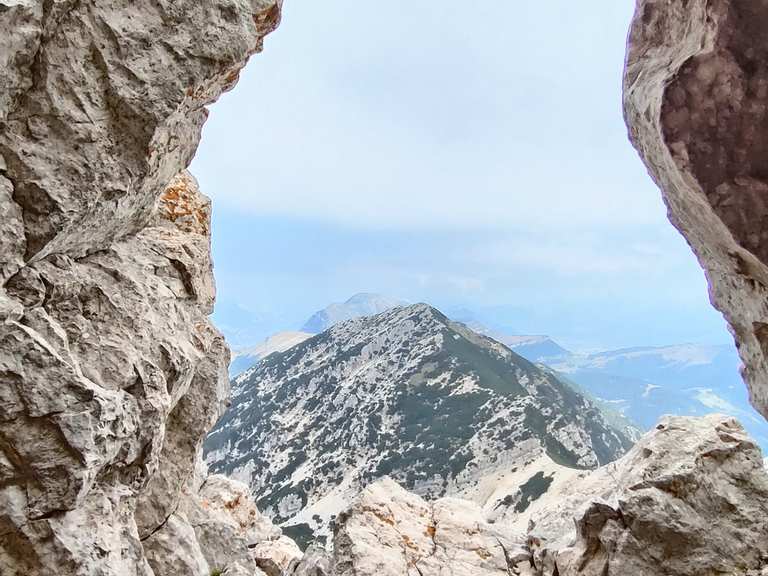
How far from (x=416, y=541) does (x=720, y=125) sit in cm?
2123

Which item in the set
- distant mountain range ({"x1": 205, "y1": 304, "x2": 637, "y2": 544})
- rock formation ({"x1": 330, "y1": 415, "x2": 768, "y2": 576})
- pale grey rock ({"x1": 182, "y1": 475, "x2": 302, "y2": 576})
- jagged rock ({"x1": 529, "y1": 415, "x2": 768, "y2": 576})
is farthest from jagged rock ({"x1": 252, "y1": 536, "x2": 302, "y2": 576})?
distant mountain range ({"x1": 205, "y1": 304, "x2": 637, "y2": 544})

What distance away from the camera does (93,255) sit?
1496cm

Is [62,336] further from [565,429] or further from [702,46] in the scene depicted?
[565,429]

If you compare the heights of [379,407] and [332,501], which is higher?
[379,407]

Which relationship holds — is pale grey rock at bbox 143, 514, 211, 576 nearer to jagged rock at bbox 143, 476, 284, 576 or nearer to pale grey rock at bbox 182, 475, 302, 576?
jagged rock at bbox 143, 476, 284, 576

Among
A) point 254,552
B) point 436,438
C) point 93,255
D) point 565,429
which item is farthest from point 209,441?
point 93,255

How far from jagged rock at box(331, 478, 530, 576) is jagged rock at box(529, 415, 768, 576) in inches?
108

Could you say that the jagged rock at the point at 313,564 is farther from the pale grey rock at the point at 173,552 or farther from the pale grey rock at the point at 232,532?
the pale grey rock at the point at 173,552

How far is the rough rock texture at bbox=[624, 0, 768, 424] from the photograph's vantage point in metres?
12.0


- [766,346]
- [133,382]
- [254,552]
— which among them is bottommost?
[254,552]

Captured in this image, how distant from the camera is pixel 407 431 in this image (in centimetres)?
15288

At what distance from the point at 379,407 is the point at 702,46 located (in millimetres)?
163250

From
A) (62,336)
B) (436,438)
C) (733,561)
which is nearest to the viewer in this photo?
(62,336)

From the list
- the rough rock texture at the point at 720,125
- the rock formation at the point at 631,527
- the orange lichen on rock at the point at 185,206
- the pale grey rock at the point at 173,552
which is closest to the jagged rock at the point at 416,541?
the rock formation at the point at 631,527
